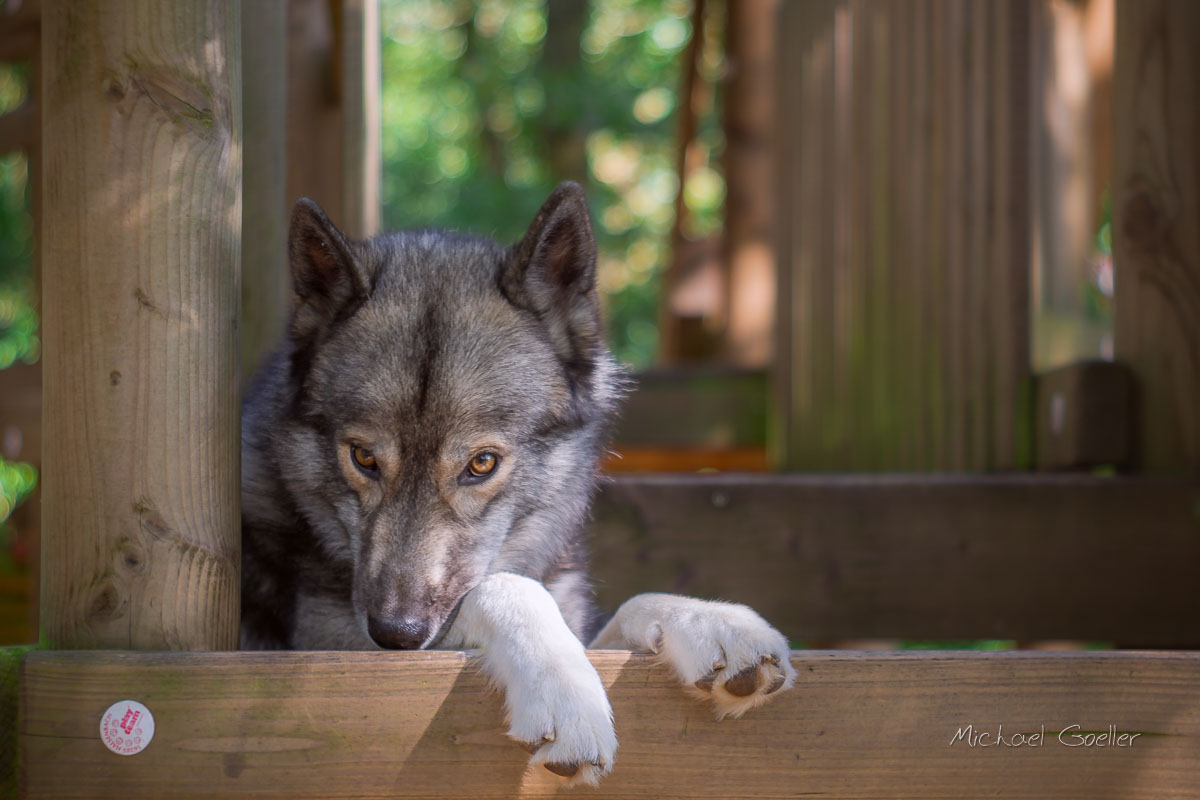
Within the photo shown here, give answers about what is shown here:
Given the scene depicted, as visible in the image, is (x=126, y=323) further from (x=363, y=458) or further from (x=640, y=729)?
(x=640, y=729)

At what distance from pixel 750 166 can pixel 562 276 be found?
6815mm

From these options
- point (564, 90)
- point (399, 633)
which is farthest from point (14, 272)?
point (399, 633)

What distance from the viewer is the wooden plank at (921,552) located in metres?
3.44

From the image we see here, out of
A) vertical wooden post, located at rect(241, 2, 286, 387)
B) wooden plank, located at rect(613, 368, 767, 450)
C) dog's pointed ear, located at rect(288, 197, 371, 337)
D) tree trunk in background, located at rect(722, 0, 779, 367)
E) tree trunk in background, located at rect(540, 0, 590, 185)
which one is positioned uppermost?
tree trunk in background, located at rect(540, 0, 590, 185)

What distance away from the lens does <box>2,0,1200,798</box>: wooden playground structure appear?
1880 millimetres

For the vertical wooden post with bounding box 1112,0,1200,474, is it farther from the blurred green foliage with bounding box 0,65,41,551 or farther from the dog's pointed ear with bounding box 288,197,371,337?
the blurred green foliage with bounding box 0,65,41,551

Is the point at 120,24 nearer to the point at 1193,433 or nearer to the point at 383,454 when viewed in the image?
the point at 383,454

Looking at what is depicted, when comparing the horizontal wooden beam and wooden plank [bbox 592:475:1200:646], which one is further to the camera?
wooden plank [bbox 592:475:1200:646]

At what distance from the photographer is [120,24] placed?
6.40ft

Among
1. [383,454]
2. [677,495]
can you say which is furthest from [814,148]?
[383,454]

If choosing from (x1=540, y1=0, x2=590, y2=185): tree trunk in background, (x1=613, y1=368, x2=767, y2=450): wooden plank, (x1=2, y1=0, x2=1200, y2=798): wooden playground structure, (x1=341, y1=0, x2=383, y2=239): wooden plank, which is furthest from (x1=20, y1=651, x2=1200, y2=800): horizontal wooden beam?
(x1=540, y1=0, x2=590, y2=185): tree trunk in background

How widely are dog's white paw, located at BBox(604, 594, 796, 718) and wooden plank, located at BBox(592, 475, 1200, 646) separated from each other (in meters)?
1.51

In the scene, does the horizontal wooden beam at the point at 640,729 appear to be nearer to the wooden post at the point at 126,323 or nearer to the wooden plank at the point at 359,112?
the wooden post at the point at 126,323

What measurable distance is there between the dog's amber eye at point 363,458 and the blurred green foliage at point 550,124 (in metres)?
8.96
